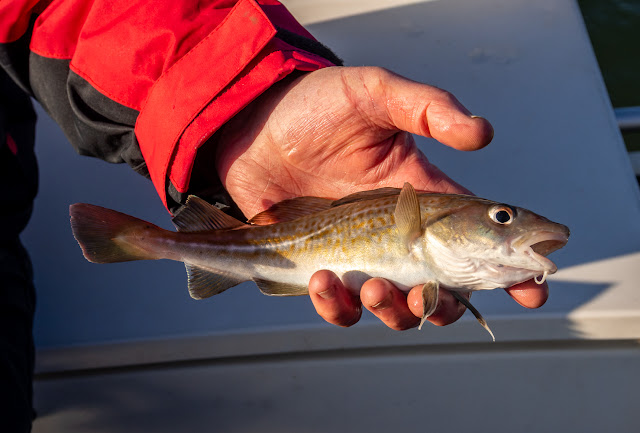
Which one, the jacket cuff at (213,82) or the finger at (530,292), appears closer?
the finger at (530,292)

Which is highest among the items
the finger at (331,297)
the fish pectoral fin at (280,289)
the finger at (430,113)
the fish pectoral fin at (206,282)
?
the finger at (430,113)

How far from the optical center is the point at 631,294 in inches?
112

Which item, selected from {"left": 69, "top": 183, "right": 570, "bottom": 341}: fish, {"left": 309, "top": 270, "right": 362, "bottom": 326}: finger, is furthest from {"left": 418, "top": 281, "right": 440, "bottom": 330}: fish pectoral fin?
{"left": 309, "top": 270, "right": 362, "bottom": 326}: finger

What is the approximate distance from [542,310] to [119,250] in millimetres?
2146

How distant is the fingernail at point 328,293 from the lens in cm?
231

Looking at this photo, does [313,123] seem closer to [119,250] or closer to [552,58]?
[119,250]

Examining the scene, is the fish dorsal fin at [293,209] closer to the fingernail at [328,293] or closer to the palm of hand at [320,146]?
the palm of hand at [320,146]

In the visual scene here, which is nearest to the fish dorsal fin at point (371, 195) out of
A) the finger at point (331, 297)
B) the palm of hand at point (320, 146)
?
the palm of hand at point (320, 146)

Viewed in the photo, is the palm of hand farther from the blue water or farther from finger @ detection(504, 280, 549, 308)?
the blue water

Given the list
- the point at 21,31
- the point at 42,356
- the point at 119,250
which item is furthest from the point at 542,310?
the point at 21,31

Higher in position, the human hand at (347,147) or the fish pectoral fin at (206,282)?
the human hand at (347,147)

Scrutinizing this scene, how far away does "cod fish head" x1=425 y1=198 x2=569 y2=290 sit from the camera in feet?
7.27

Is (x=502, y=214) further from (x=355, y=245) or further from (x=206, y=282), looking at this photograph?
(x=206, y=282)

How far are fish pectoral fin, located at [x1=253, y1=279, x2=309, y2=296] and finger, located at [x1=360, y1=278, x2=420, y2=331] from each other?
337 millimetres
